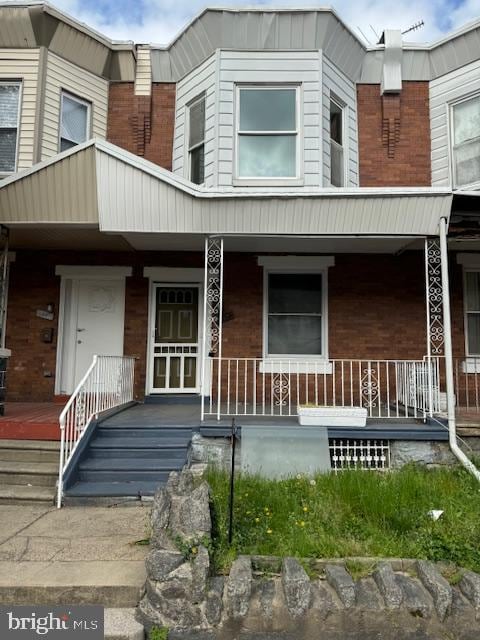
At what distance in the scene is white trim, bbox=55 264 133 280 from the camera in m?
8.33

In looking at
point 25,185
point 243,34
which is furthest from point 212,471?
point 243,34

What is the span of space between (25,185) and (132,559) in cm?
528

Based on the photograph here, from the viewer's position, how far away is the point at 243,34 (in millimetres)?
8227

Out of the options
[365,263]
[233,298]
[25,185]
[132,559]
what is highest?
[25,185]

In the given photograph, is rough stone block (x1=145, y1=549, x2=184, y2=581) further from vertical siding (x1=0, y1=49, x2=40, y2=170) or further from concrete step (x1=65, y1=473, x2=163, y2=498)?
vertical siding (x1=0, y1=49, x2=40, y2=170)

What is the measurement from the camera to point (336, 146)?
8.59 metres

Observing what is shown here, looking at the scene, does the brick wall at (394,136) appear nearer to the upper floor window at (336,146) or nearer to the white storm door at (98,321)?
the upper floor window at (336,146)

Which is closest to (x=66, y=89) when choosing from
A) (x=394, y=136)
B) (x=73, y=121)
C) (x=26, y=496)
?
(x=73, y=121)

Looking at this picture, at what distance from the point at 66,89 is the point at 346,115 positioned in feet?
17.9

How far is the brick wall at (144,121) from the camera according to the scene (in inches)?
359

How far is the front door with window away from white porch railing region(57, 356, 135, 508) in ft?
1.70

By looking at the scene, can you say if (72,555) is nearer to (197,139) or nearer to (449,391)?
(449,391)

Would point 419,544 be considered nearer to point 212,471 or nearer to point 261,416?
point 212,471

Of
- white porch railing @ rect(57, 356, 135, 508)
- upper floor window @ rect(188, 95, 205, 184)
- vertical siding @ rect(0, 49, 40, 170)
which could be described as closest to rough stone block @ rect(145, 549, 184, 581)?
white porch railing @ rect(57, 356, 135, 508)
